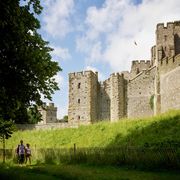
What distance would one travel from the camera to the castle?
44.5 meters

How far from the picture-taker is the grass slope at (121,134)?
2964 centimetres

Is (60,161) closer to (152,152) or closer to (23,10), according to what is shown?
(152,152)

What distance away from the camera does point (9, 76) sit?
18453 millimetres

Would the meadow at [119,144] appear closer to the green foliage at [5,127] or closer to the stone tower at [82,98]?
the green foliage at [5,127]

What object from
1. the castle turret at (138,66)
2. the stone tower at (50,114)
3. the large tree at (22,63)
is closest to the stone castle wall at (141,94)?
the castle turret at (138,66)

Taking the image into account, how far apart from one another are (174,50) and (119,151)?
101ft

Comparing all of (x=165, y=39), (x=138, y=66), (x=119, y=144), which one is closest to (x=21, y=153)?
(x=119, y=144)

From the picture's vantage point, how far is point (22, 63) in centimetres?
1844

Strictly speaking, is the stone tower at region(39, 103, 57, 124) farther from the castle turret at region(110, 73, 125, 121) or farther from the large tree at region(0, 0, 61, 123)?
the large tree at region(0, 0, 61, 123)

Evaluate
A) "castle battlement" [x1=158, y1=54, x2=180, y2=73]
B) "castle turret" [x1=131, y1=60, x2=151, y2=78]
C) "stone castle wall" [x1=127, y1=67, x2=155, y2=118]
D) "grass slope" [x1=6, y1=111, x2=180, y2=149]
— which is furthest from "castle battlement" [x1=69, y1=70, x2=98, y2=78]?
"castle battlement" [x1=158, y1=54, x2=180, y2=73]

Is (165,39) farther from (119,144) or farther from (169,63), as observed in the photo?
(119,144)

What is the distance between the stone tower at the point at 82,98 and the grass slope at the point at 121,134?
1403 centimetres

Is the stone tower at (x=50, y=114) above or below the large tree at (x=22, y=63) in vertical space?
above

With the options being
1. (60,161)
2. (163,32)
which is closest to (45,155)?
(60,161)
